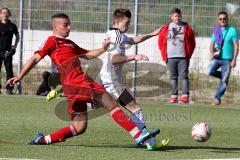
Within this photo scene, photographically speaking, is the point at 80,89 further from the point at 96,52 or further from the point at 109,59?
the point at 109,59

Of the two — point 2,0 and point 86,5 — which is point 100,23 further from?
point 2,0

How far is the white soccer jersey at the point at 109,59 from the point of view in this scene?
11.2m

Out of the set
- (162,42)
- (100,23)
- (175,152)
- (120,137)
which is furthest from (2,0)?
(175,152)

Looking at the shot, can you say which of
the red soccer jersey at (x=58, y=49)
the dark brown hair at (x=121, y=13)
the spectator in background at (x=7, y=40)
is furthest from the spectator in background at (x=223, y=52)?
the red soccer jersey at (x=58, y=49)

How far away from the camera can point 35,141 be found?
34.9 feet

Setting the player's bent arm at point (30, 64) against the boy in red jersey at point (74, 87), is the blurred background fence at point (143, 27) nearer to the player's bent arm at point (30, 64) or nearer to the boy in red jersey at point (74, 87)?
the boy in red jersey at point (74, 87)

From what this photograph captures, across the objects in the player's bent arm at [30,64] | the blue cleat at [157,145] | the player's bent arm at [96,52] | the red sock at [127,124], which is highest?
the player's bent arm at [96,52]

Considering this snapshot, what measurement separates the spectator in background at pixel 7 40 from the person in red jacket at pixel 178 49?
3755 mm

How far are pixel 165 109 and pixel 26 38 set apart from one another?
211 inches

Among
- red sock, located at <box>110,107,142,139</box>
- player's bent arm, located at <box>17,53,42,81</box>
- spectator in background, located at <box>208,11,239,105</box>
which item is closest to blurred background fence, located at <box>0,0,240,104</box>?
spectator in background, located at <box>208,11,239,105</box>

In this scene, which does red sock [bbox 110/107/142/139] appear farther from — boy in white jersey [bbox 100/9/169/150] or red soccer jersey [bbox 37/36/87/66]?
red soccer jersey [bbox 37/36/87/66]

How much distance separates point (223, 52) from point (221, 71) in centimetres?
44

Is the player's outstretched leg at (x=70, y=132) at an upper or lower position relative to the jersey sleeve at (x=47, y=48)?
lower

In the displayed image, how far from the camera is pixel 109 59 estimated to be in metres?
11.4
